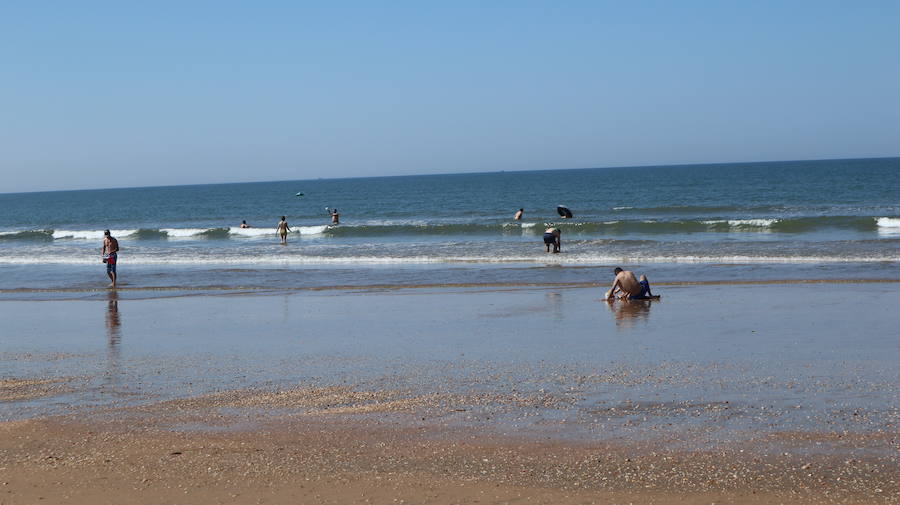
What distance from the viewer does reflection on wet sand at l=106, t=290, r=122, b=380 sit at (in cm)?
1154

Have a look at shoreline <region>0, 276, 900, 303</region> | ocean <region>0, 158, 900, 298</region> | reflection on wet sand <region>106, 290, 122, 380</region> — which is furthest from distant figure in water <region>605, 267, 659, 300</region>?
reflection on wet sand <region>106, 290, 122, 380</region>

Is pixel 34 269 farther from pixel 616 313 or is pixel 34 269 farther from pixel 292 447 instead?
pixel 292 447

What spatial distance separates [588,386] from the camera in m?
9.65

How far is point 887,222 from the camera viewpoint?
37031 millimetres

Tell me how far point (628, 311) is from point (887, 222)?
85.8ft

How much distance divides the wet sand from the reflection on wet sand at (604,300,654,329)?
101 millimetres

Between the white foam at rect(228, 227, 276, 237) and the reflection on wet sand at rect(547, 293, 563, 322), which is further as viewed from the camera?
the white foam at rect(228, 227, 276, 237)

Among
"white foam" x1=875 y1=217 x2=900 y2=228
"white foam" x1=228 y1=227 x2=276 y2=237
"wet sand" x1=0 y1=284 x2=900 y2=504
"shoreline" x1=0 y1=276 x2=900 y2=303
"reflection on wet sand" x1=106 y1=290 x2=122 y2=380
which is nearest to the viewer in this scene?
"wet sand" x1=0 y1=284 x2=900 y2=504

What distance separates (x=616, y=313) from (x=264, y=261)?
57.9 feet

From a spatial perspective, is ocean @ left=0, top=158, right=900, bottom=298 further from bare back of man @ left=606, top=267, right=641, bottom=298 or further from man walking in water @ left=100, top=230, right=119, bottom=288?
bare back of man @ left=606, top=267, right=641, bottom=298

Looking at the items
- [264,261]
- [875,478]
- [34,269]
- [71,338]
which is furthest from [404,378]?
[34,269]

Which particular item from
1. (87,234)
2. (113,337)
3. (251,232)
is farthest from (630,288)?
(87,234)

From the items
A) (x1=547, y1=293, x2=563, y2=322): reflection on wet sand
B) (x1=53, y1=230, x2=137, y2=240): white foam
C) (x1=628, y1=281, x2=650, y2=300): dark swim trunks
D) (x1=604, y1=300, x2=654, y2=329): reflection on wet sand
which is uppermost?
(x1=628, y1=281, x2=650, y2=300): dark swim trunks

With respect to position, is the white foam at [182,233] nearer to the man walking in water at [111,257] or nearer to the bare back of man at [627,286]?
the man walking in water at [111,257]
